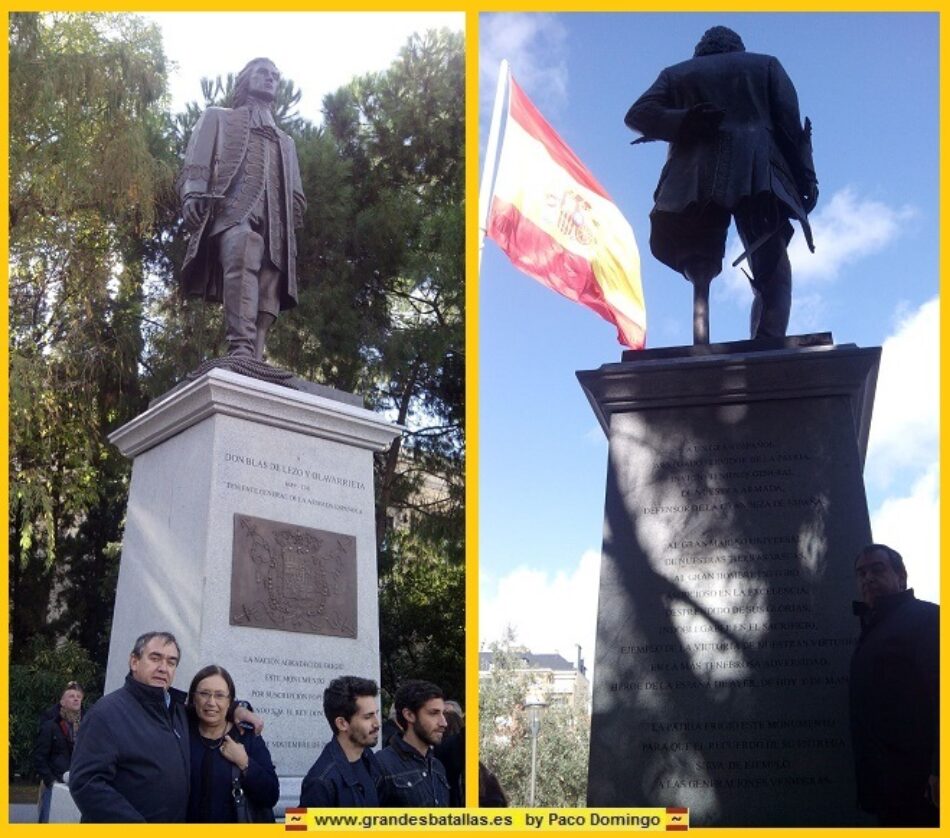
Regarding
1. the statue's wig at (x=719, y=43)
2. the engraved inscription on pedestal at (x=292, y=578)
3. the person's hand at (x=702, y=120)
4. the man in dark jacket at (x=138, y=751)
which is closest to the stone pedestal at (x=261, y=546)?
the engraved inscription on pedestal at (x=292, y=578)

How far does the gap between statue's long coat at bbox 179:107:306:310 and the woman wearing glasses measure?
385cm

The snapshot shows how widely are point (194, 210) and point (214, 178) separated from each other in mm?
278

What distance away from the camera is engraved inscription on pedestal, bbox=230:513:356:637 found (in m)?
6.79

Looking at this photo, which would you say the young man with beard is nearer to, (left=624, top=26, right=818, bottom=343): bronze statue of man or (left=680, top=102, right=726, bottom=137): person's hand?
(left=624, top=26, right=818, bottom=343): bronze statue of man

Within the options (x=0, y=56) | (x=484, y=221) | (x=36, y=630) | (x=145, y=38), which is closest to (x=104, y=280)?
(x=145, y=38)

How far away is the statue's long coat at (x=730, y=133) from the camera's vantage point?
234 inches

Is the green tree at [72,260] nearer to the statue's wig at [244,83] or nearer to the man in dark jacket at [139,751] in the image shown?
the statue's wig at [244,83]

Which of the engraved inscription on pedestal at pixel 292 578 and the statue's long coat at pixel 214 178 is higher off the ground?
the statue's long coat at pixel 214 178

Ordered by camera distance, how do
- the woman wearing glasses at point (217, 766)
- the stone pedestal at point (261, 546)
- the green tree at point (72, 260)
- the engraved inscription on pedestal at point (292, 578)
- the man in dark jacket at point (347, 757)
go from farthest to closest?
the green tree at point (72, 260) → the engraved inscription on pedestal at point (292, 578) → the stone pedestal at point (261, 546) → the woman wearing glasses at point (217, 766) → the man in dark jacket at point (347, 757)

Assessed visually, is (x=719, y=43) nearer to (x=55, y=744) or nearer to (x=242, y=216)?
(x=242, y=216)

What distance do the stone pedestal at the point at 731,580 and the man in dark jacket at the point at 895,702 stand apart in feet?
0.67

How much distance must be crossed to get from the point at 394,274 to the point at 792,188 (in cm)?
1324

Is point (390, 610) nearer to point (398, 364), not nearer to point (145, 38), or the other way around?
point (398, 364)

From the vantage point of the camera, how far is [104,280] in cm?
1705
